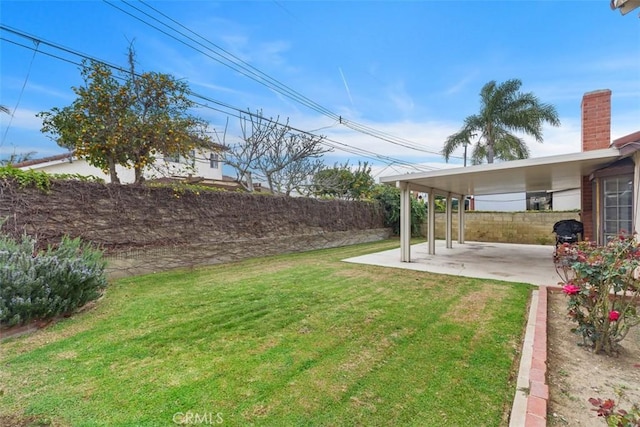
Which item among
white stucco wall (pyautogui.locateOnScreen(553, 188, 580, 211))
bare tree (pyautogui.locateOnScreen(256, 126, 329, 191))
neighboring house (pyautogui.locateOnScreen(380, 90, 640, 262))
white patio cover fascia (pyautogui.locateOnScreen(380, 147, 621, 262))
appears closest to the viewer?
neighboring house (pyautogui.locateOnScreen(380, 90, 640, 262))

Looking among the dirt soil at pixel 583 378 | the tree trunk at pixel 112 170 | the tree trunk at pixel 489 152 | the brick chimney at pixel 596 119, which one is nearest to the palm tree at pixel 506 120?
the tree trunk at pixel 489 152

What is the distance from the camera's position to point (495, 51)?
12477mm

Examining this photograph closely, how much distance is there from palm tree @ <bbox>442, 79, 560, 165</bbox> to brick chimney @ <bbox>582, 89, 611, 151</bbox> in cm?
1096

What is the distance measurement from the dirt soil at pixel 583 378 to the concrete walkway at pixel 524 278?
0.42ft

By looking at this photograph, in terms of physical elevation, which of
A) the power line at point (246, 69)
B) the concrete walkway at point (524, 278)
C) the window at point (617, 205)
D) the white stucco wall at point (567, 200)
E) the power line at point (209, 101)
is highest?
the power line at point (246, 69)

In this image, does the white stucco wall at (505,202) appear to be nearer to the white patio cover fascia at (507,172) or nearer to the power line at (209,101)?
the power line at (209,101)

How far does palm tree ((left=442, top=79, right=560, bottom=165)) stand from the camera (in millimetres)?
17938

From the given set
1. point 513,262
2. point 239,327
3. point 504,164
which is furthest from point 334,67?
point 239,327

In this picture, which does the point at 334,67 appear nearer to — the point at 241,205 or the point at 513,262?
the point at 241,205

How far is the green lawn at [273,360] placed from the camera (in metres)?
2.27

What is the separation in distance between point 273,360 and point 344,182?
1494 centimetres

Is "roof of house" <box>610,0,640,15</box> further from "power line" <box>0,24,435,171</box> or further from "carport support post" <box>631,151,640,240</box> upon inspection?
"power line" <box>0,24,435,171</box>

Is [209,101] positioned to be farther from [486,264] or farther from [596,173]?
[596,173]

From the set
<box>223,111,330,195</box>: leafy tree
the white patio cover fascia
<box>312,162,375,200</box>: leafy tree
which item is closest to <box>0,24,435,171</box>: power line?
<box>223,111,330,195</box>: leafy tree
